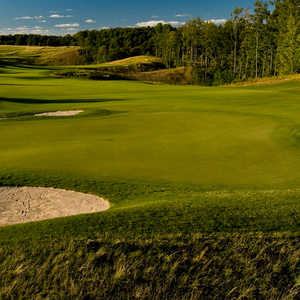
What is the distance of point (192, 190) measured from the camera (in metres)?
9.14

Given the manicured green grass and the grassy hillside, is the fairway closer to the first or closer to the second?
the manicured green grass

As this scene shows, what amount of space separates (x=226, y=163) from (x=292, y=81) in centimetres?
4343

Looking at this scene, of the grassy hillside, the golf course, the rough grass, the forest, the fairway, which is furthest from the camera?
the grassy hillside

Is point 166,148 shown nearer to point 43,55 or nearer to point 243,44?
point 243,44

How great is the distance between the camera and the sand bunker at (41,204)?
7934 mm

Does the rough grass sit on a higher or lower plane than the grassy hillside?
lower

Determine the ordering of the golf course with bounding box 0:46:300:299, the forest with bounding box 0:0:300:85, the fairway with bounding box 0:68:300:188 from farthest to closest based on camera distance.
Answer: the forest with bounding box 0:0:300:85, the fairway with bounding box 0:68:300:188, the golf course with bounding box 0:46:300:299

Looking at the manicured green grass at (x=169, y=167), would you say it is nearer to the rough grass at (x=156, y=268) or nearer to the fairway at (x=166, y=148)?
the fairway at (x=166, y=148)

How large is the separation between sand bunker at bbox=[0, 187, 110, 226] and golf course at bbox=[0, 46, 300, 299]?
337mm

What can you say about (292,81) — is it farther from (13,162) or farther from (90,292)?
(90,292)

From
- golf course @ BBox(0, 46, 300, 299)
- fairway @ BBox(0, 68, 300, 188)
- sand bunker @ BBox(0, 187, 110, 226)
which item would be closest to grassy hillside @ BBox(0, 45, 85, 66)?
fairway @ BBox(0, 68, 300, 188)

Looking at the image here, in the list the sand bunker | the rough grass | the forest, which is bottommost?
the sand bunker

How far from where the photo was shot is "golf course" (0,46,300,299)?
→ 4.92 metres

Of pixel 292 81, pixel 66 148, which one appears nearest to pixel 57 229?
pixel 66 148
